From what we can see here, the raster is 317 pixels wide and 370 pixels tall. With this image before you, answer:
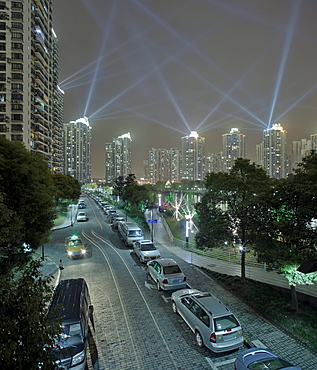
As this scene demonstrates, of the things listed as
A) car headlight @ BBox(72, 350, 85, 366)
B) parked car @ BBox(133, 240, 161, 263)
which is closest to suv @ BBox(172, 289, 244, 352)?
car headlight @ BBox(72, 350, 85, 366)

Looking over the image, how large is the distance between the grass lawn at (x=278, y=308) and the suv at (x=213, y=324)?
2527 millimetres

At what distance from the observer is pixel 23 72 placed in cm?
4428

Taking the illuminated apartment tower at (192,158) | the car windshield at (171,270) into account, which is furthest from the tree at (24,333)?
the illuminated apartment tower at (192,158)

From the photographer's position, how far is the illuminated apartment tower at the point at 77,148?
166000mm

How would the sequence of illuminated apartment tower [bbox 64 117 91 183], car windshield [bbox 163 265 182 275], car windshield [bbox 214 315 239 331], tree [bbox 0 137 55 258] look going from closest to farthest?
1. car windshield [bbox 214 315 239 331]
2. tree [bbox 0 137 55 258]
3. car windshield [bbox 163 265 182 275]
4. illuminated apartment tower [bbox 64 117 91 183]

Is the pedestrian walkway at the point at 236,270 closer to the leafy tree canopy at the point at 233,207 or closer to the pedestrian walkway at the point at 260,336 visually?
the pedestrian walkway at the point at 260,336

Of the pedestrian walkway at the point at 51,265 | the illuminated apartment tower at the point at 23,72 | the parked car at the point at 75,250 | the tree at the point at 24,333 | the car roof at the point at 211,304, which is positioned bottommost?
the pedestrian walkway at the point at 51,265

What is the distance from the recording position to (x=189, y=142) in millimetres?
188250

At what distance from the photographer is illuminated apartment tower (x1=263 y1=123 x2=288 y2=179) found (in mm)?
159625

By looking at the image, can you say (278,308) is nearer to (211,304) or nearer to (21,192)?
(211,304)

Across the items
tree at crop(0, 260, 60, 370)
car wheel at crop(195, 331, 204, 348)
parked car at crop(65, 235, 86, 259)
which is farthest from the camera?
parked car at crop(65, 235, 86, 259)

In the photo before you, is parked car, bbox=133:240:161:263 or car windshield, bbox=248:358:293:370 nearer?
car windshield, bbox=248:358:293:370

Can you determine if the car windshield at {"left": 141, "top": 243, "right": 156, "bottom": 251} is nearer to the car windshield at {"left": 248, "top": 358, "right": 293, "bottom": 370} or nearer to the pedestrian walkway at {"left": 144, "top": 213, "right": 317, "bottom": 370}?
the pedestrian walkway at {"left": 144, "top": 213, "right": 317, "bottom": 370}

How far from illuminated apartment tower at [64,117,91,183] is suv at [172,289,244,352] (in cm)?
16550
